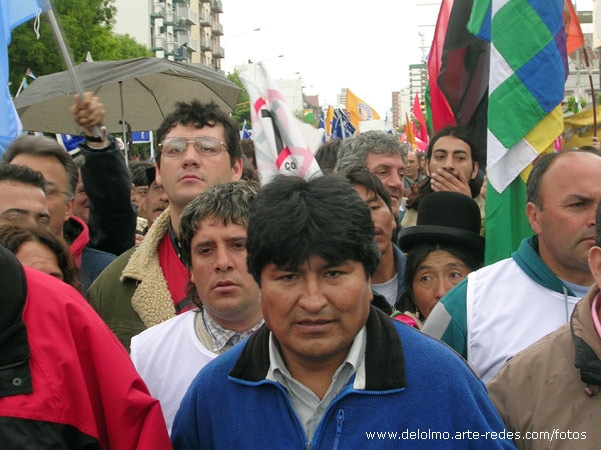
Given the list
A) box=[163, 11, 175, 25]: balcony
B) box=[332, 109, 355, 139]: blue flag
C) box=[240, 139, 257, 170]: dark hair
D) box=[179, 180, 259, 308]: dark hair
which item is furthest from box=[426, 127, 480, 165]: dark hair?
box=[163, 11, 175, 25]: balcony

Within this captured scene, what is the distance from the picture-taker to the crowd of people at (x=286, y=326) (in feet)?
6.05

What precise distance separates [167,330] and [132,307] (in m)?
0.49

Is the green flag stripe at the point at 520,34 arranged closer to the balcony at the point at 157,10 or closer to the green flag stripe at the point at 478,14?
the green flag stripe at the point at 478,14

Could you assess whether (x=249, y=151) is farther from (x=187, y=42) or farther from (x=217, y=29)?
(x=217, y=29)

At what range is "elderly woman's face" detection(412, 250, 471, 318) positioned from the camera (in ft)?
11.8

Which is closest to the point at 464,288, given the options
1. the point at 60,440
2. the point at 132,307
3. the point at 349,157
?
the point at 132,307

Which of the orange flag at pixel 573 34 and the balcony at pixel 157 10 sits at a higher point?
the balcony at pixel 157 10

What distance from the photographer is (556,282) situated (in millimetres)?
2842

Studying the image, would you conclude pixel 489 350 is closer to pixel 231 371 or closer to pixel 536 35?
pixel 231 371

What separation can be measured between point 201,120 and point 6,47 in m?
1.46

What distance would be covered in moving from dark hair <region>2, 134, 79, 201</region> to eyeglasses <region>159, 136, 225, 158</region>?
0.66 meters

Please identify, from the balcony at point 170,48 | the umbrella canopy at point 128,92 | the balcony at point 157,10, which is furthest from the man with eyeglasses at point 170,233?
the balcony at point 170,48

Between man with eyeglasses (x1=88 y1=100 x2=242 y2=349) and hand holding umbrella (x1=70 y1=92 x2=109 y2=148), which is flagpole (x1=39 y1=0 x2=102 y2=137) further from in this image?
man with eyeglasses (x1=88 y1=100 x2=242 y2=349)

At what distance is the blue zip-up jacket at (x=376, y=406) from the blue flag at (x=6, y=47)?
2.66 meters
